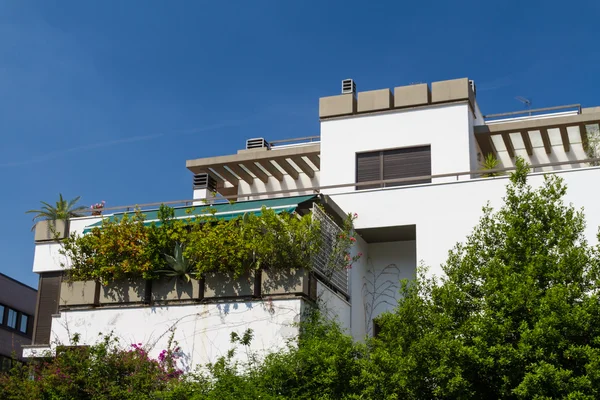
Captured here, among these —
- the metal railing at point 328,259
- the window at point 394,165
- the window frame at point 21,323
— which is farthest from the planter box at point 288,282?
the window frame at point 21,323

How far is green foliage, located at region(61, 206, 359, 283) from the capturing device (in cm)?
2130

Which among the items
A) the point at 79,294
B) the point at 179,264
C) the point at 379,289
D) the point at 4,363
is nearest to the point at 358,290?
the point at 379,289

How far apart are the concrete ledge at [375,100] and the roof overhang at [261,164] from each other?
2782mm

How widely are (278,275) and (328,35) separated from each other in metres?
9.36

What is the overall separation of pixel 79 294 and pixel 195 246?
417 cm

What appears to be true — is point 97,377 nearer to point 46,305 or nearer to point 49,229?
point 46,305

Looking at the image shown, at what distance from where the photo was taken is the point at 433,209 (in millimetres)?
23828

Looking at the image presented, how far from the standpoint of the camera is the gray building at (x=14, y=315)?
145 feet

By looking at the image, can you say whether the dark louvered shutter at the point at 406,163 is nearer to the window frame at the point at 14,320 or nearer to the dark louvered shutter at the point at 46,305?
the dark louvered shutter at the point at 46,305

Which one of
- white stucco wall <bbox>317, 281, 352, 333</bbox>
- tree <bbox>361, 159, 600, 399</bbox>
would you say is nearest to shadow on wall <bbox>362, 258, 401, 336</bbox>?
white stucco wall <bbox>317, 281, 352, 333</bbox>

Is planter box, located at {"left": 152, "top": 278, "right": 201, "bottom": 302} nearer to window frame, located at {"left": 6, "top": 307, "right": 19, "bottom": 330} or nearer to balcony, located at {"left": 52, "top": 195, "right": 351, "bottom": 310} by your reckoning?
balcony, located at {"left": 52, "top": 195, "right": 351, "bottom": 310}

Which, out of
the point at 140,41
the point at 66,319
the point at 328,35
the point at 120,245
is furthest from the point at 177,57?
the point at 66,319

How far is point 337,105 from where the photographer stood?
93.7ft

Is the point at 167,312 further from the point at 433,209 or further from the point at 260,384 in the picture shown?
the point at 433,209
